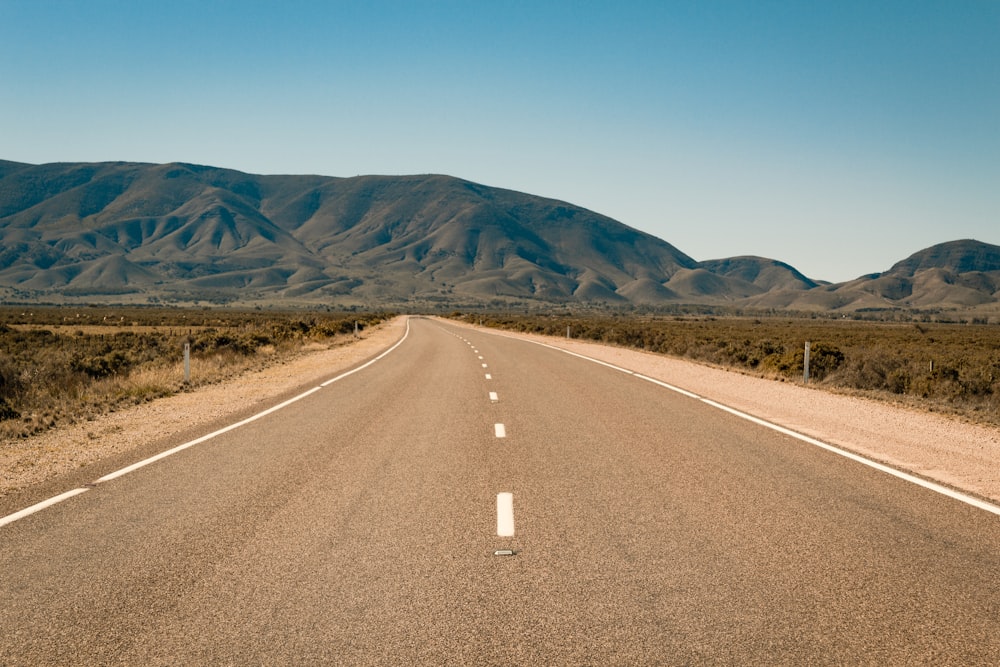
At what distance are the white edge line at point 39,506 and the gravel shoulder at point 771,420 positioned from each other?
2.07 ft

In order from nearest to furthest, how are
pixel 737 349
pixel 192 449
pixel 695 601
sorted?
pixel 695 601
pixel 192 449
pixel 737 349

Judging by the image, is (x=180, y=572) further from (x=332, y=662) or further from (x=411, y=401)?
(x=411, y=401)

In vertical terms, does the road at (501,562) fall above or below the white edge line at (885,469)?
above

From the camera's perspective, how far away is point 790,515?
6.62 meters

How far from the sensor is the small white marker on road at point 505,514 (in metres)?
6.15

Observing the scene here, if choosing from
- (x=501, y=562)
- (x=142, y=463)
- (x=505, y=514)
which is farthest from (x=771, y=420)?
(x=142, y=463)

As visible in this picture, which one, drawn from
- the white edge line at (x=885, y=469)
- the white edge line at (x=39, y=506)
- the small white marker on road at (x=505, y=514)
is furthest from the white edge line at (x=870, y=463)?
the white edge line at (x=39, y=506)

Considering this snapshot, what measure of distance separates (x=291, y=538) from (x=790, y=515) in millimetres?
3920

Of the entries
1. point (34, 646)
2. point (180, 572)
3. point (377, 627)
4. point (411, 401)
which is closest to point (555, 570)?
point (377, 627)

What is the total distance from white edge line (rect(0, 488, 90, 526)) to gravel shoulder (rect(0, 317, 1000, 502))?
0.63 metres

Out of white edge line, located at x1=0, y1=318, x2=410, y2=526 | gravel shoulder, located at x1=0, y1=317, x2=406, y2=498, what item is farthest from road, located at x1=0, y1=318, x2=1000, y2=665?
gravel shoulder, located at x1=0, y1=317, x2=406, y2=498

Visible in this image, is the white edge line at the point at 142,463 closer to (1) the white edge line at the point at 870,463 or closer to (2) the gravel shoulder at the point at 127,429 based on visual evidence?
(2) the gravel shoulder at the point at 127,429

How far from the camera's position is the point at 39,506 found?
6906 mm

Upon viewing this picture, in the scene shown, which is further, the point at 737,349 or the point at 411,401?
the point at 737,349
